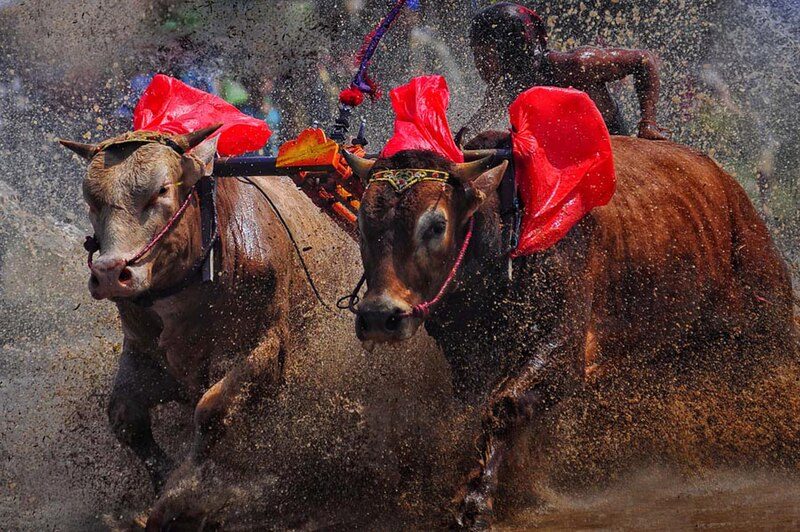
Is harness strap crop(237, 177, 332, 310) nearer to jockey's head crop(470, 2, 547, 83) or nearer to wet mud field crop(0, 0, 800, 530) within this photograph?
wet mud field crop(0, 0, 800, 530)

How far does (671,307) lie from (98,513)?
312cm

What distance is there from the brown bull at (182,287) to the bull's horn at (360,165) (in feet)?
2.36

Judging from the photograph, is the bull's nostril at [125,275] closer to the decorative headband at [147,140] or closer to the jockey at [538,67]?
the decorative headband at [147,140]

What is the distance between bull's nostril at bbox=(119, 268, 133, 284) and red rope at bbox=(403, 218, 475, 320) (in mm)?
1189

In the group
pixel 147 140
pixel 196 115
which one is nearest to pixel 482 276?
pixel 147 140

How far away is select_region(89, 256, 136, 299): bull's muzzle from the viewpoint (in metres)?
4.25

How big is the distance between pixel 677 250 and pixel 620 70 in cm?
123

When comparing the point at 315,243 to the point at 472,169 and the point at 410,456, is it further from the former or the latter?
the point at 472,169

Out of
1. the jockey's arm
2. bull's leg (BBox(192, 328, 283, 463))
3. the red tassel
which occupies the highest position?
the jockey's arm

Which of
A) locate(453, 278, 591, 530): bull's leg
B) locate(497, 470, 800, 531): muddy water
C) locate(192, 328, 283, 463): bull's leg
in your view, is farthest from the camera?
locate(192, 328, 283, 463): bull's leg

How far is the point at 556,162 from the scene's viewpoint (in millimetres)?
4621

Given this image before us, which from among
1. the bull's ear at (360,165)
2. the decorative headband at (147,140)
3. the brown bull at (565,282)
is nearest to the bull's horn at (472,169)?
the brown bull at (565,282)

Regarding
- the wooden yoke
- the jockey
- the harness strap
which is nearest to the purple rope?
the wooden yoke

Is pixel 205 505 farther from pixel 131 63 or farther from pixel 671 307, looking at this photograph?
pixel 131 63
